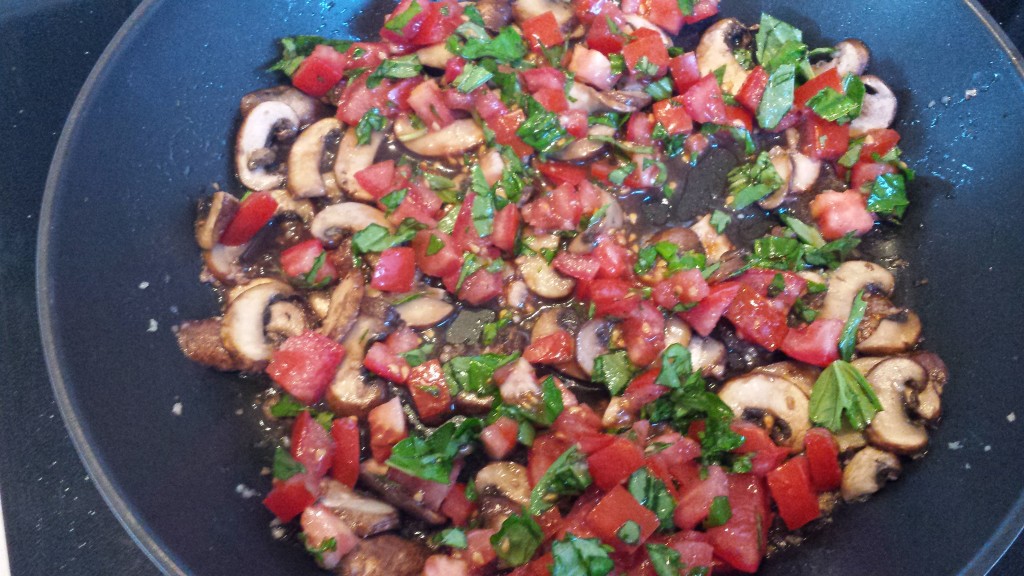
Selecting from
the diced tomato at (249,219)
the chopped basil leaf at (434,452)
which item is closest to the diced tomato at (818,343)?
the chopped basil leaf at (434,452)

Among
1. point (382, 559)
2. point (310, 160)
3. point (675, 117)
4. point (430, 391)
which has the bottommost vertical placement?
point (382, 559)

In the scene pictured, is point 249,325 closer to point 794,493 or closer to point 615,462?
point 615,462

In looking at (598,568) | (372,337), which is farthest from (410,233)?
(598,568)

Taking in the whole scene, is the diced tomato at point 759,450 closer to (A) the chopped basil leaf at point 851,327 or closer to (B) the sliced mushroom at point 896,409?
(B) the sliced mushroom at point 896,409

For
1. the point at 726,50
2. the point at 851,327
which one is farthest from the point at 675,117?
the point at 851,327

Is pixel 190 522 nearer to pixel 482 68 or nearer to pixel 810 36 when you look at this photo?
pixel 482 68

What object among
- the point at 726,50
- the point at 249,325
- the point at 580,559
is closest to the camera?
the point at 580,559

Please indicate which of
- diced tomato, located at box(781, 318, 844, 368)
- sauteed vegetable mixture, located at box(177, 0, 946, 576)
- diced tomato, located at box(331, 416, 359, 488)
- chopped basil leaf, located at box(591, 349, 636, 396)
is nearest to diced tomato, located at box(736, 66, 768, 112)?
sauteed vegetable mixture, located at box(177, 0, 946, 576)
